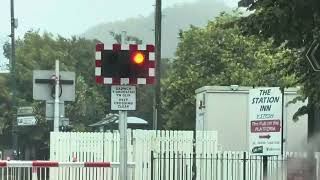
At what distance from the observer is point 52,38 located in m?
60.1

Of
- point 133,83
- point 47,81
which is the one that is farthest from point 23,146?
point 133,83

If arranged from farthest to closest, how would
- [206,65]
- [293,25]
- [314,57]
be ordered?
1. [206,65]
2. [293,25]
3. [314,57]

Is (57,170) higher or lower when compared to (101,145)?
lower

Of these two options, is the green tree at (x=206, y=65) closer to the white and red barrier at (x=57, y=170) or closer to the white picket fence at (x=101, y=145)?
the white picket fence at (x=101, y=145)

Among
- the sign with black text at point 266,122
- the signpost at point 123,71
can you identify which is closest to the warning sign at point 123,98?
the signpost at point 123,71

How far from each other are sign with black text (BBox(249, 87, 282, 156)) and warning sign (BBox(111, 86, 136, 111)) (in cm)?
249

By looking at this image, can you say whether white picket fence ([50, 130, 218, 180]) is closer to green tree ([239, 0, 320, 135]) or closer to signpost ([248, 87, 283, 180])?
signpost ([248, 87, 283, 180])

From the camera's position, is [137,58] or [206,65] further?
[206,65]

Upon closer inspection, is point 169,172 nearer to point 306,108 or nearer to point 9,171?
point 9,171

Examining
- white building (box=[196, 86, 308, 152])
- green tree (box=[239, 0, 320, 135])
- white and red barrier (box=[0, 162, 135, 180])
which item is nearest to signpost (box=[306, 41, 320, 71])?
green tree (box=[239, 0, 320, 135])

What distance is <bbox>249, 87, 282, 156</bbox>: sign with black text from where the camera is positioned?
1153 centimetres

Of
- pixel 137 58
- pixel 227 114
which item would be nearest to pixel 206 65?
pixel 227 114

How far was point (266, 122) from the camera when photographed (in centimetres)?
1166

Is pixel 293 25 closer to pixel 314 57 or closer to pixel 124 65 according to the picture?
pixel 314 57
